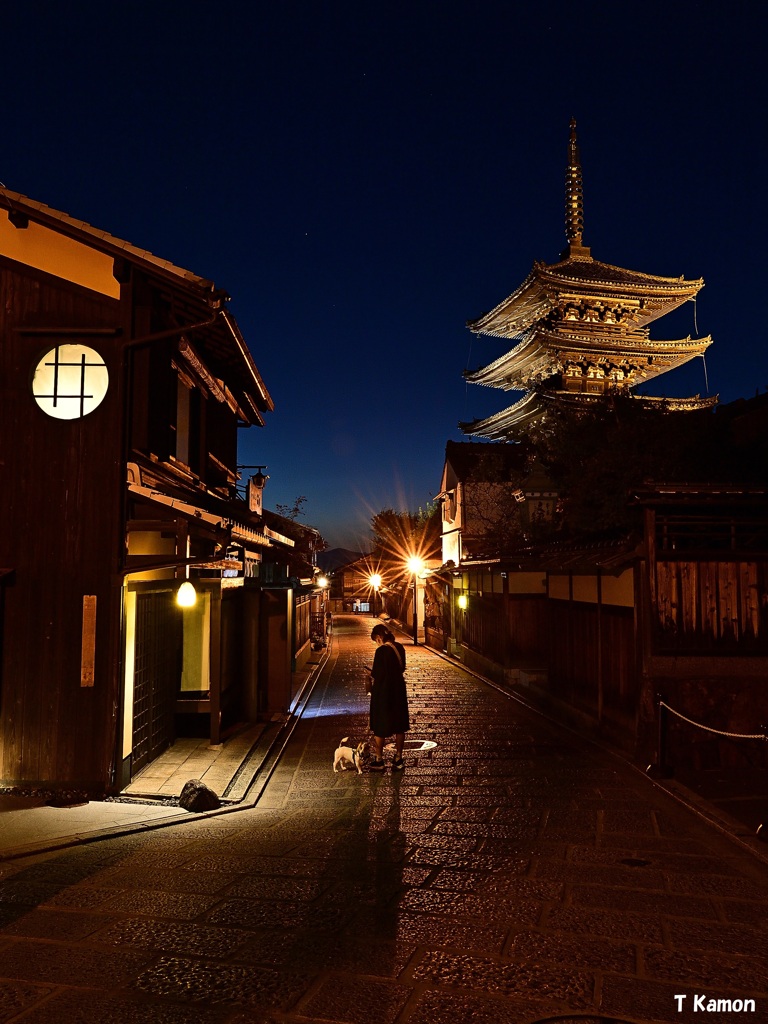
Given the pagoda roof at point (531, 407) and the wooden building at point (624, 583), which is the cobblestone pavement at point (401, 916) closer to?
the wooden building at point (624, 583)

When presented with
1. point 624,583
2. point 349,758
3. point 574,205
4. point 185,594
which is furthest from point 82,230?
point 574,205

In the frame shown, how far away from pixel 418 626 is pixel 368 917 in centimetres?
3244

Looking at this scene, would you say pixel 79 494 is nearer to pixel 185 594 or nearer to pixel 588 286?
pixel 185 594

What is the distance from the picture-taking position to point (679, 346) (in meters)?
35.8

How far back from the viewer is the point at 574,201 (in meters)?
37.9

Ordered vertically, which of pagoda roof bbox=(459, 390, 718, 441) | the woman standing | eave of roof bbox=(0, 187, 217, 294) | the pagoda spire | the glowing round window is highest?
the pagoda spire

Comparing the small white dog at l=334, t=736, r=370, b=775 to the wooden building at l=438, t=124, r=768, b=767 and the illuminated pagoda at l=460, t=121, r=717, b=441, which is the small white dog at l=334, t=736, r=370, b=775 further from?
the illuminated pagoda at l=460, t=121, r=717, b=441

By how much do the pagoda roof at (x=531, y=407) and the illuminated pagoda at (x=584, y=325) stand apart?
56 mm

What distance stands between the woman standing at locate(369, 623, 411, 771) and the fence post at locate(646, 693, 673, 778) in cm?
359

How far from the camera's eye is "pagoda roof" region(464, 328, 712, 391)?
115 ft

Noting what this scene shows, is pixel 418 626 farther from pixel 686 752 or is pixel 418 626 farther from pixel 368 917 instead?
pixel 368 917

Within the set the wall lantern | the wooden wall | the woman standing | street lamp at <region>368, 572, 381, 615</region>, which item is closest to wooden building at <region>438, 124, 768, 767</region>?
the woman standing

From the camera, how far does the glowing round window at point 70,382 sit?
10039 mm

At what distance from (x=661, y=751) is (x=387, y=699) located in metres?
4.03
